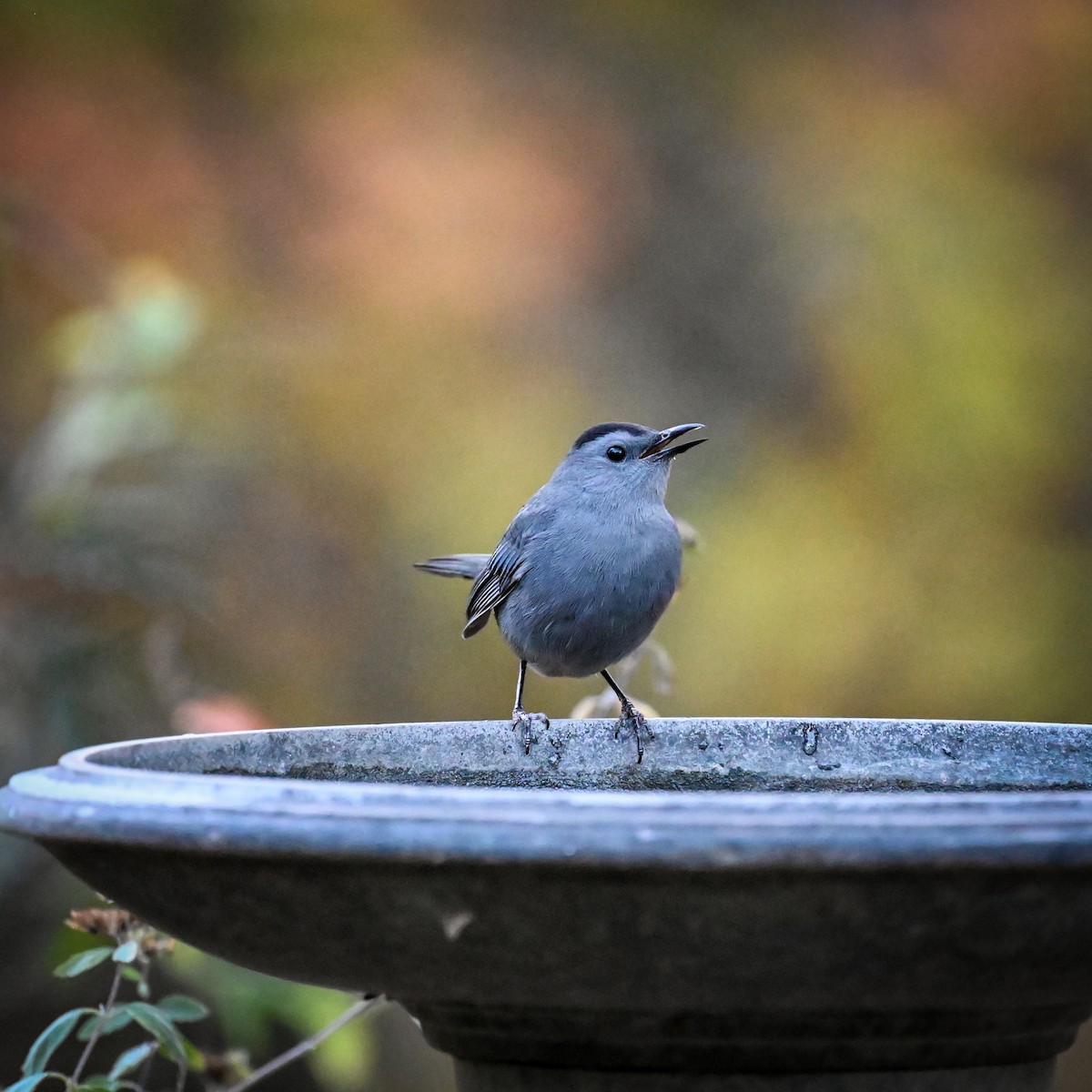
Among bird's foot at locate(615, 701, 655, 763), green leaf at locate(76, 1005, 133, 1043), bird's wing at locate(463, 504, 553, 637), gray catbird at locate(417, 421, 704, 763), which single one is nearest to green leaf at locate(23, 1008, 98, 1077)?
green leaf at locate(76, 1005, 133, 1043)

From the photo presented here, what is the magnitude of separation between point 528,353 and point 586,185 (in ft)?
2.31

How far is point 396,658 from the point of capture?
5738mm

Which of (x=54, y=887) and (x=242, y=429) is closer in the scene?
(x=54, y=887)

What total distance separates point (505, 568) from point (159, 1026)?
115 centimetres

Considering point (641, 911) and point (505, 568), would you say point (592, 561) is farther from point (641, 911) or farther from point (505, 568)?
point (641, 911)

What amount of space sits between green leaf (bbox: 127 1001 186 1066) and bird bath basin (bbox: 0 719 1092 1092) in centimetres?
48

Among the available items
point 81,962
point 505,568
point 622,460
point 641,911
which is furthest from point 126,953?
point 622,460

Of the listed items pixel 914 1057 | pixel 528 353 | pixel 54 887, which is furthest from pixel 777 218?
pixel 914 1057

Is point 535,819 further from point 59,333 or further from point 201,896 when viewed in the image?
point 59,333

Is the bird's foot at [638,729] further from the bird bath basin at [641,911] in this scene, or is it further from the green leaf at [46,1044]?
the green leaf at [46,1044]

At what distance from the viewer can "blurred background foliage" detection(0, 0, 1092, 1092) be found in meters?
5.59

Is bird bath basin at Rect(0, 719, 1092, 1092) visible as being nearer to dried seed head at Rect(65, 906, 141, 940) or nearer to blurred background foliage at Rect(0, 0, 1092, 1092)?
dried seed head at Rect(65, 906, 141, 940)

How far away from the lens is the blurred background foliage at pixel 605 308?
5.59 metres

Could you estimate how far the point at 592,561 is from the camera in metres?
2.69
